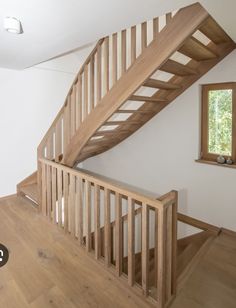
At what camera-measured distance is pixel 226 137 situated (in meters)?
2.81

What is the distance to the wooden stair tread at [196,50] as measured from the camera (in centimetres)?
191

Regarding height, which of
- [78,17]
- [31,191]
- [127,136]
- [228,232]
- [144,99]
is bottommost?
[228,232]

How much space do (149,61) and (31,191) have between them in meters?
2.83

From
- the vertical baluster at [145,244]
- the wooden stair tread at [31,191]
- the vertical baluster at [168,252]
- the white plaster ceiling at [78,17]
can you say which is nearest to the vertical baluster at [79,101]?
the white plaster ceiling at [78,17]

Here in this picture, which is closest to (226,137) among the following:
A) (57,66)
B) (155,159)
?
(155,159)

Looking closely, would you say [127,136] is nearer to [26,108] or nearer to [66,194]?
[66,194]

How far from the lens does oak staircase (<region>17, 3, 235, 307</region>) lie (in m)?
1.76

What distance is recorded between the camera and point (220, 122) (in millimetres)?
2828

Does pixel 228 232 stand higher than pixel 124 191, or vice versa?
pixel 124 191

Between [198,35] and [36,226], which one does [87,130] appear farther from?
[198,35]

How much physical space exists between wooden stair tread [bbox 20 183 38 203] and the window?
252 cm


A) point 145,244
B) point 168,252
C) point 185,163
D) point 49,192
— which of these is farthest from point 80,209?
point 185,163

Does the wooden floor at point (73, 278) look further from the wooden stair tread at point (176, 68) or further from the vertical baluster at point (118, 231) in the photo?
the wooden stair tread at point (176, 68)

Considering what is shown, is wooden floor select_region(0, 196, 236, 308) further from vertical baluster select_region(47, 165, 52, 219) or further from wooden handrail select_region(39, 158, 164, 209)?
wooden handrail select_region(39, 158, 164, 209)
